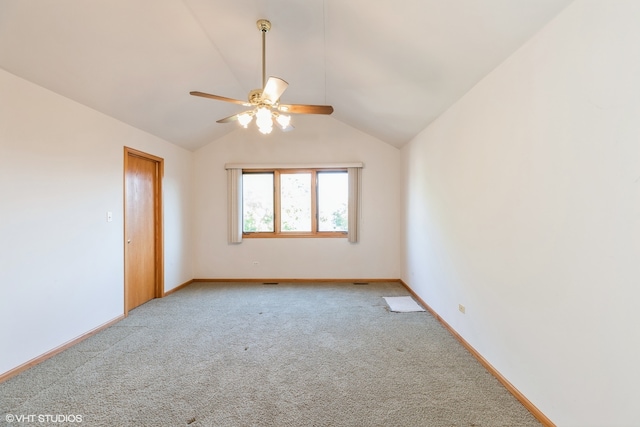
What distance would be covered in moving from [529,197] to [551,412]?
132 cm

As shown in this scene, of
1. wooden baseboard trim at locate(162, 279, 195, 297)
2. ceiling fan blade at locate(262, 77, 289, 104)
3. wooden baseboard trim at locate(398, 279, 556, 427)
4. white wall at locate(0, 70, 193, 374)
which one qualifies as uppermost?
ceiling fan blade at locate(262, 77, 289, 104)

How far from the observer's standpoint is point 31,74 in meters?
2.27

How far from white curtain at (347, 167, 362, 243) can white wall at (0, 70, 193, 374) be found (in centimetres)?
342

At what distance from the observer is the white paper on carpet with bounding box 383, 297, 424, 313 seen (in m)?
3.58

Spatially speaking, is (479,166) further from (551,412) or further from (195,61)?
(195,61)

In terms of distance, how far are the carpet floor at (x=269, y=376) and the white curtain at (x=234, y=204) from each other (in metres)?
1.78

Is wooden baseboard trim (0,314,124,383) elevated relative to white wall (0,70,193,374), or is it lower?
lower

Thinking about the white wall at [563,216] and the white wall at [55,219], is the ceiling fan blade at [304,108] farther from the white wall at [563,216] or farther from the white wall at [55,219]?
the white wall at [55,219]

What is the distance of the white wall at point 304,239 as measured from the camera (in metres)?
4.96

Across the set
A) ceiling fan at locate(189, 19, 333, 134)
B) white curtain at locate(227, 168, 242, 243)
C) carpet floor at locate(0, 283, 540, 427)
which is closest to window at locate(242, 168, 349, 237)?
white curtain at locate(227, 168, 242, 243)

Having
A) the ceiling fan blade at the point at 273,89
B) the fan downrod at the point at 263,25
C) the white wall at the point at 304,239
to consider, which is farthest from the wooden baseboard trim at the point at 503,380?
the fan downrod at the point at 263,25

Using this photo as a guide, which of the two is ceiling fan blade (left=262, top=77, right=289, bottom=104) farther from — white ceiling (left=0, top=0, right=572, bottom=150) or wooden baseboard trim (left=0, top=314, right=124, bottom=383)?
wooden baseboard trim (left=0, top=314, right=124, bottom=383)

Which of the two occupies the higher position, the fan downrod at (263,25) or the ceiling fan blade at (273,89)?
the fan downrod at (263,25)

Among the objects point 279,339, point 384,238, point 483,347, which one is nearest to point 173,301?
point 279,339
